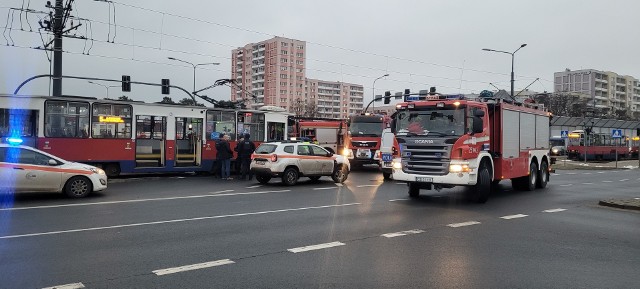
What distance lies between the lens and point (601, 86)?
135 meters

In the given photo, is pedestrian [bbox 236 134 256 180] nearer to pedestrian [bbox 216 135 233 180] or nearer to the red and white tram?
pedestrian [bbox 216 135 233 180]

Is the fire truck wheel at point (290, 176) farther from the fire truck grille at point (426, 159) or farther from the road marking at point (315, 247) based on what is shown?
the road marking at point (315, 247)

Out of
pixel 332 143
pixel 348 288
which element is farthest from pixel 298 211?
pixel 332 143

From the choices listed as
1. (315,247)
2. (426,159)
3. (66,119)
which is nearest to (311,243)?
(315,247)

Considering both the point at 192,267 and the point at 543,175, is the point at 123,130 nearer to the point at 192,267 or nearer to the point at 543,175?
the point at 192,267

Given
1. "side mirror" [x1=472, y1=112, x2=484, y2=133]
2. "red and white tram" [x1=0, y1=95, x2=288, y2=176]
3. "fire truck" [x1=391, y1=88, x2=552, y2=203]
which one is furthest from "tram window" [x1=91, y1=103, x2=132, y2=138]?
"side mirror" [x1=472, y1=112, x2=484, y2=133]

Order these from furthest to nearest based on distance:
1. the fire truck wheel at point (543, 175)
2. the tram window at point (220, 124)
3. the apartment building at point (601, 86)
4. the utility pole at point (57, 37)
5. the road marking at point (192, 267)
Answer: the apartment building at point (601, 86) < the tram window at point (220, 124) < the utility pole at point (57, 37) < the fire truck wheel at point (543, 175) < the road marking at point (192, 267)

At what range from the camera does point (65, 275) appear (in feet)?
18.9

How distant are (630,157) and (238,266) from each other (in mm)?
66193

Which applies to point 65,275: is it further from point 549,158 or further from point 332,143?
point 332,143

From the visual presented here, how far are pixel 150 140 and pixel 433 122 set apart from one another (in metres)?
12.4

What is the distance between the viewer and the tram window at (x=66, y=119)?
18.0 m

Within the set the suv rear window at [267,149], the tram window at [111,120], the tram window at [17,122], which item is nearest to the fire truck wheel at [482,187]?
the suv rear window at [267,149]

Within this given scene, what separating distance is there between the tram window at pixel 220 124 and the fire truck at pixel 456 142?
10315mm
